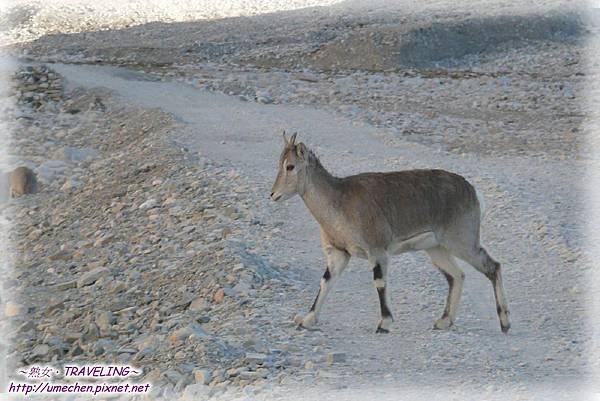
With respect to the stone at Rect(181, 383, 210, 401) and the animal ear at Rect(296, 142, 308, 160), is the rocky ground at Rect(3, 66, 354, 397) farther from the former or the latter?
the animal ear at Rect(296, 142, 308, 160)

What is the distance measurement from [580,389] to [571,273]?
147 inches

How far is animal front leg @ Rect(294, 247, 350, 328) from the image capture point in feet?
33.0

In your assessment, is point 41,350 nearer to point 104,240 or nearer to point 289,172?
point 289,172

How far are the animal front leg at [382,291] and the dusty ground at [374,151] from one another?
18cm

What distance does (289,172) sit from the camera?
10023 mm

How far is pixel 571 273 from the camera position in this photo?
40.5 feet

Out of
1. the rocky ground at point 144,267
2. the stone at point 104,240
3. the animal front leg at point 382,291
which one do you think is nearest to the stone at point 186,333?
the rocky ground at point 144,267

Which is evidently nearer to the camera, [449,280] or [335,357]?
[335,357]

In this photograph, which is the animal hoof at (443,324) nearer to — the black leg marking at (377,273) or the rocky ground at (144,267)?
the black leg marking at (377,273)

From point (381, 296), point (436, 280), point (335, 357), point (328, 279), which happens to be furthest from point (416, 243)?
point (436, 280)

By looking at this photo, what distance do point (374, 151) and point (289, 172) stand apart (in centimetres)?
806

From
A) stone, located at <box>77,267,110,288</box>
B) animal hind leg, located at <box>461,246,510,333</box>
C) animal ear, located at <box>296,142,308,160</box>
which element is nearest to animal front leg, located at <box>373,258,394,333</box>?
animal hind leg, located at <box>461,246,510,333</box>

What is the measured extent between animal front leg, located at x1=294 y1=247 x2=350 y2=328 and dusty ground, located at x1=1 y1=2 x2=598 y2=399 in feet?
0.41

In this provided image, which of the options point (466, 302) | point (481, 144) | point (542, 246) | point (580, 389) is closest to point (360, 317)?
point (466, 302)
